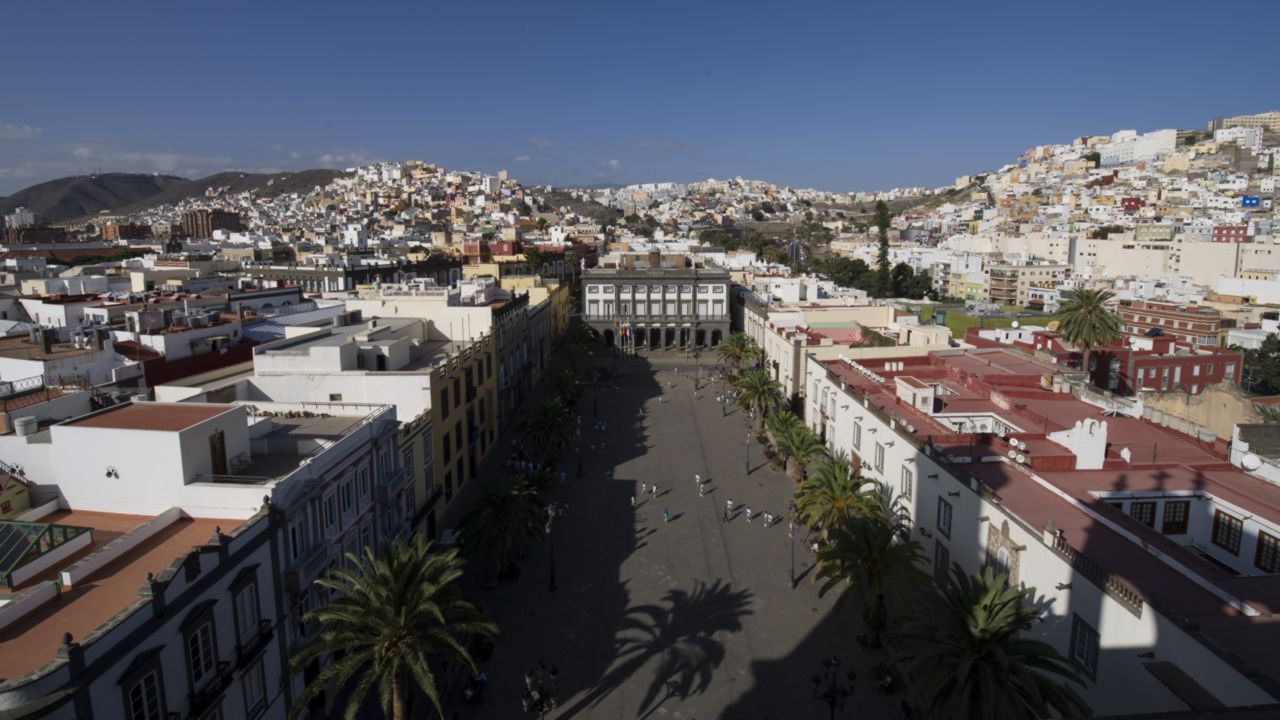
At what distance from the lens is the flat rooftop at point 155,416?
55.4 ft

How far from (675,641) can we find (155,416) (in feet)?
51.0

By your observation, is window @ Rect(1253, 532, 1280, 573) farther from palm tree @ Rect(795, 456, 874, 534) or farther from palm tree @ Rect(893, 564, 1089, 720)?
palm tree @ Rect(795, 456, 874, 534)

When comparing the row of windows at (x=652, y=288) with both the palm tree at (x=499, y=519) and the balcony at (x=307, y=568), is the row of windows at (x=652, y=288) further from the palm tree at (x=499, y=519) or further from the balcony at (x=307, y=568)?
the balcony at (x=307, y=568)

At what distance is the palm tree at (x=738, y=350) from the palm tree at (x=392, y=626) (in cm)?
4227

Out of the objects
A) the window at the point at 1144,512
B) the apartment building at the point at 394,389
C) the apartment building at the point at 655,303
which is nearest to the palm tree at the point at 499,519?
the apartment building at the point at 394,389

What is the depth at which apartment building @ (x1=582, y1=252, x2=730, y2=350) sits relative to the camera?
80.8 metres

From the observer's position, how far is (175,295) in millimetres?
44750

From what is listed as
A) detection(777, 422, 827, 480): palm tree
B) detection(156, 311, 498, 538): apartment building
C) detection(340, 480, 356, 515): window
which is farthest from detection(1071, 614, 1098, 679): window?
detection(156, 311, 498, 538): apartment building

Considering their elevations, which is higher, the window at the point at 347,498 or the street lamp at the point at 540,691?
the window at the point at 347,498

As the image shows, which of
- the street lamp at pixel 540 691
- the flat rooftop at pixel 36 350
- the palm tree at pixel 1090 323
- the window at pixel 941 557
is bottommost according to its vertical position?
the street lamp at pixel 540 691

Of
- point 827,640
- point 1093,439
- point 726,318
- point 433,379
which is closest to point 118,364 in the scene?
point 433,379

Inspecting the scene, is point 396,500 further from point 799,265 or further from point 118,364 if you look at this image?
point 799,265

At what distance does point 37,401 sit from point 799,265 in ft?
447

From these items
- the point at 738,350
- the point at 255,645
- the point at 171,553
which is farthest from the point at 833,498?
the point at 738,350
